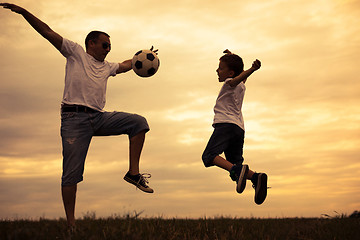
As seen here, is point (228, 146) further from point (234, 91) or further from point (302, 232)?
point (302, 232)

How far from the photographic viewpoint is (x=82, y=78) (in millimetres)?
7180

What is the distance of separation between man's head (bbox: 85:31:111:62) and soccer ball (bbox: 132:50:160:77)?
2.00 ft

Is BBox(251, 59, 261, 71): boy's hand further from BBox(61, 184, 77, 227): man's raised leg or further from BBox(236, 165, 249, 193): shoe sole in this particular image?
BBox(61, 184, 77, 227): man's raised leg

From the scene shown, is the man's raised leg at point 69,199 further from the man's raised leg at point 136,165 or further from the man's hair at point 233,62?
the man's hair at point 233,62

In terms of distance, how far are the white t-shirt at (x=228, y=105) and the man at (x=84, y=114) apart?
60.7 inches

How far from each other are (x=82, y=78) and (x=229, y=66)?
2955mm

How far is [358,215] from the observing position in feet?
33.5

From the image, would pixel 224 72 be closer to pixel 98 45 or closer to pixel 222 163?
pixel 222 163

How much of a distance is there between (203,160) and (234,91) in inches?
59.5

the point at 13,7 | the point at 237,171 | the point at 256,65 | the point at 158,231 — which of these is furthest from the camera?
the point at 237,171

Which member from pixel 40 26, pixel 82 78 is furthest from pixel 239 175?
pixel 40 26

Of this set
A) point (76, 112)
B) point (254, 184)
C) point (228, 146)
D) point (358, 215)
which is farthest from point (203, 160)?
point (358, 215)

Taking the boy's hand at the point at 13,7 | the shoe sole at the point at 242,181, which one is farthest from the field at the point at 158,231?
the boy's hand at the point at 13,7

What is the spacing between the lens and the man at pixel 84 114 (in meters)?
7.05
